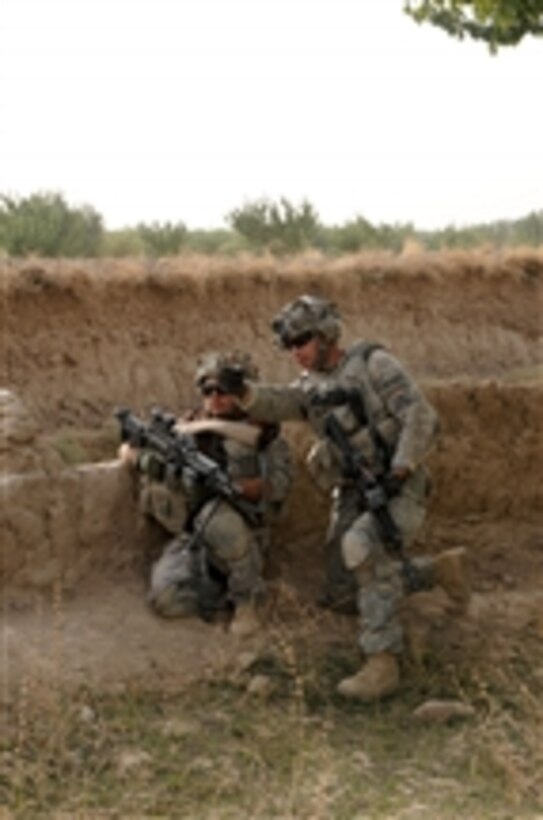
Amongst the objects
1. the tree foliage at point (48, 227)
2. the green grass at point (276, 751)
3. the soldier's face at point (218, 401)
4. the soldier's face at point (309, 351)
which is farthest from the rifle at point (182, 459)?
the tree foliage at point (48, 227)

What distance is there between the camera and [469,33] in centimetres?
1664

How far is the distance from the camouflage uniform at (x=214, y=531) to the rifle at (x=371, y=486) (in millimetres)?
545

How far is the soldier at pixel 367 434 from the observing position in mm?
8797

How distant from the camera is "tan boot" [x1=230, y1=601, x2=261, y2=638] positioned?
359 inches

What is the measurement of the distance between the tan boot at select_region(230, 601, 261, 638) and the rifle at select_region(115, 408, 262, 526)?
53 centimetres

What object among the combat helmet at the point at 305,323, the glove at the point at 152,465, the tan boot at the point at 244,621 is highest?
the combat helmet at the point at 305,323

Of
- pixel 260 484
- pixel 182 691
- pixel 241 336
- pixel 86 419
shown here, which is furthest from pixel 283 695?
pixel 241 336

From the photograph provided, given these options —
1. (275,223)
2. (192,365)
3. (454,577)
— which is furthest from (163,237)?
(454,577)

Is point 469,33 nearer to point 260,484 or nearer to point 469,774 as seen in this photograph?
point 260,484

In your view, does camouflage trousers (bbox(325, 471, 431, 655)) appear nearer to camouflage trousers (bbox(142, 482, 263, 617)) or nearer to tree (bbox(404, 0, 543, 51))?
camouflage trousers (bbox(142, 482, 263, 617))

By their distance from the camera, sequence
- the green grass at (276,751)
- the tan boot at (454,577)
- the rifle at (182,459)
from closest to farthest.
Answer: the green grass at (276,751) < the rifle at (182,459) < the tan boot at (454,577)

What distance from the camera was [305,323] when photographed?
913cm

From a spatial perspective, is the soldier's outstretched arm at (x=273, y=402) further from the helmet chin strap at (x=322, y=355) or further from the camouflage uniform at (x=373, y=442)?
the helmet chin strap at (x=322, y=355)

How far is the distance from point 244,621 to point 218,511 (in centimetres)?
68
